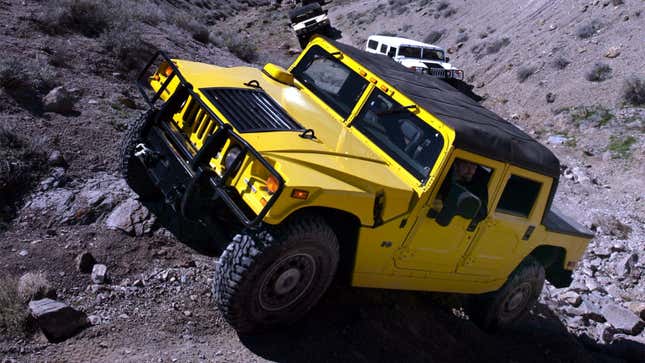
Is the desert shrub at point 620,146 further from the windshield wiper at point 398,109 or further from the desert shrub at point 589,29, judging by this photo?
the windshield wiper at point 398,109

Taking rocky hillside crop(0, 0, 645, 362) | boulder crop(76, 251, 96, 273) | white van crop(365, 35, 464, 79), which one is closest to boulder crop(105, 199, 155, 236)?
rocky hillside crop(0, 0, 645, 362)

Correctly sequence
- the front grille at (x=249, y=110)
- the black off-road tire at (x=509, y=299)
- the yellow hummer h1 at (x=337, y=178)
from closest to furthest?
the yellow hummer h1 at (x=337, y=178), the front grille at (x=249, y=110), the black off-road tire at (x=509, y=299)

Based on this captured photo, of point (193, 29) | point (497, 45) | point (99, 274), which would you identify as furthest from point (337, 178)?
point (497, 45)

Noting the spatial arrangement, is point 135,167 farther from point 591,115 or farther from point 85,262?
point 591,115

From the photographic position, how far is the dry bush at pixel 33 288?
3.93 meters

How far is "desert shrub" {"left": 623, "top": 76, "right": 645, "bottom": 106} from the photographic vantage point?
15438 millimetres

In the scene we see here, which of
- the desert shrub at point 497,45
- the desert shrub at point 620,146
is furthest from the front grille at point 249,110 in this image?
the desert shrub at point 497,45

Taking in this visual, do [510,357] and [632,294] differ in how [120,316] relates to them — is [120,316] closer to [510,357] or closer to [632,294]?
[510,357]

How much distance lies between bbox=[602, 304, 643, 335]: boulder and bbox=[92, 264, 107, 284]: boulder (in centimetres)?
651

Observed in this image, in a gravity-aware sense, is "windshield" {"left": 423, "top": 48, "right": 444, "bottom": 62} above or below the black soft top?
below

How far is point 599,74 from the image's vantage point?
1747cm

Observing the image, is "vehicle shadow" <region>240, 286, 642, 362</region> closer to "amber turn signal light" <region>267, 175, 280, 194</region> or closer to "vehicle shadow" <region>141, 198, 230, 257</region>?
"vehicle shadow" <region>141, 198, 230, 257</region>

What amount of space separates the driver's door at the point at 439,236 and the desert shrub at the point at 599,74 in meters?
14.7

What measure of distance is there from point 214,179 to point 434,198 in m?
1.69
